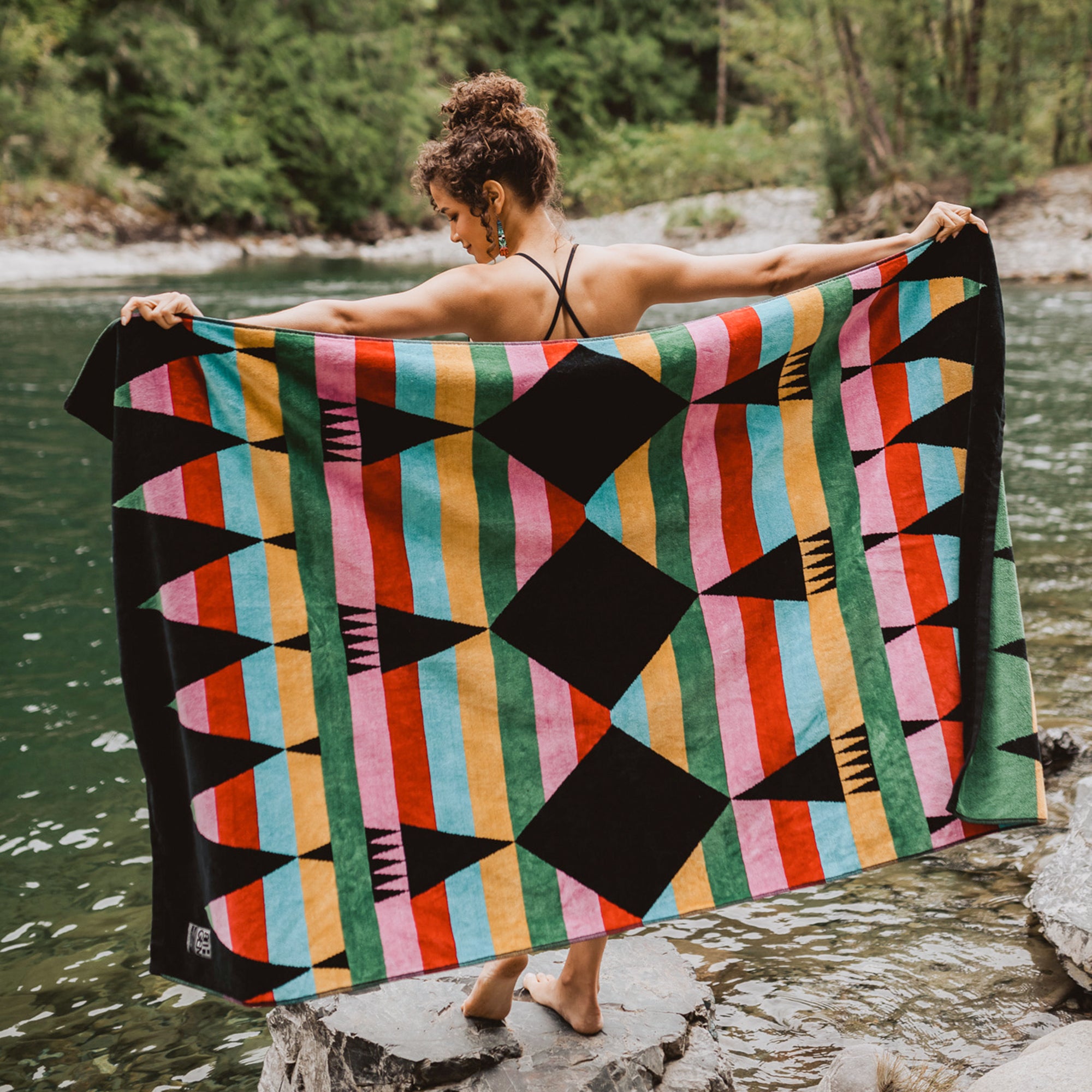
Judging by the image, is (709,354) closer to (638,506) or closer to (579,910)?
(638,506)

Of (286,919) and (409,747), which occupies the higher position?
(409,747)

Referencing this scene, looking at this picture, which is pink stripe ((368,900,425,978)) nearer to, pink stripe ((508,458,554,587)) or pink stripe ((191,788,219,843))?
pink stripe ((191,788,219,843))

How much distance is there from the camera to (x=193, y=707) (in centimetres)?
198

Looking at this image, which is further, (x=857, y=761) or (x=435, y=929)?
(x=857, y=761)

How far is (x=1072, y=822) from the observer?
3154 millimetres

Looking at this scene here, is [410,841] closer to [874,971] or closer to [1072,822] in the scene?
[874,971]

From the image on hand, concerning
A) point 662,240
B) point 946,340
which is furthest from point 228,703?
point 662,240

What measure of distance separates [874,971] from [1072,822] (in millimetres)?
770

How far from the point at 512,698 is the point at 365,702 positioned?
0.31m

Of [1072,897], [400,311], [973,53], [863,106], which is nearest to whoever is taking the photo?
[400,311]

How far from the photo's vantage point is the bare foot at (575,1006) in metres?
2.47

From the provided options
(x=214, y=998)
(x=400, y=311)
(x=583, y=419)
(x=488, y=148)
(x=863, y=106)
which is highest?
(x=863, y=106)

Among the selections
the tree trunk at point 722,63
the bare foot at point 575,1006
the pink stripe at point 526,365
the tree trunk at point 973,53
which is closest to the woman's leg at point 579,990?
the bare foot at point 575,1006

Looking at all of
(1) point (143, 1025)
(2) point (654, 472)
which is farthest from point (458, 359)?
(1) point (143, 1025)
